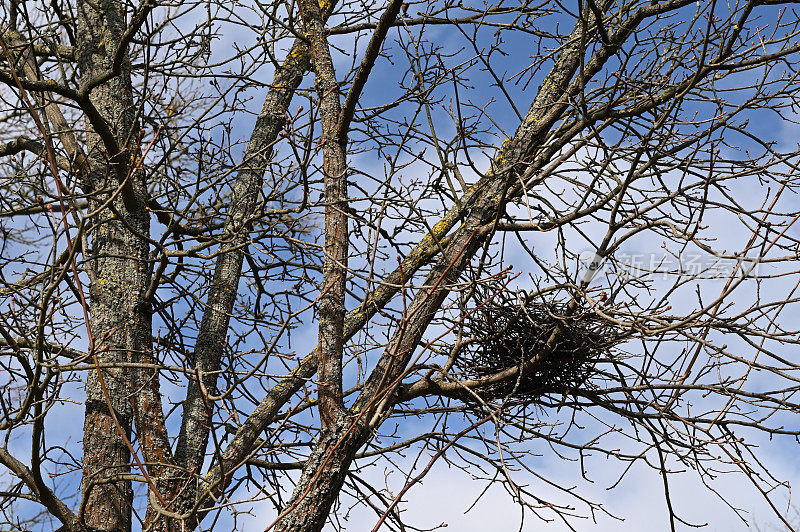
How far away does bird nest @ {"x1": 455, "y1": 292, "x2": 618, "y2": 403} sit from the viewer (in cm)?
430

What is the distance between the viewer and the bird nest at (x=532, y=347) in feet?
14.1

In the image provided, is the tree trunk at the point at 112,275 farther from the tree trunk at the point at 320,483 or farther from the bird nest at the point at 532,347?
the bird nest at the point at 532,347

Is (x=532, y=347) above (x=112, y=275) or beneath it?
beneath

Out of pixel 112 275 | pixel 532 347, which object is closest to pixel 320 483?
pixel 532 347

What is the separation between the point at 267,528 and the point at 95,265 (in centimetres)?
304

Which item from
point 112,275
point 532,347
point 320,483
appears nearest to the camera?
point 320,483

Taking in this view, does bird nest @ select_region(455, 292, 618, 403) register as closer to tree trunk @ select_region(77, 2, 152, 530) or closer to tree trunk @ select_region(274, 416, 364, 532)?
tree trunk @ select_region(274, 416, 364, 532)

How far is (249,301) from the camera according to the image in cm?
620

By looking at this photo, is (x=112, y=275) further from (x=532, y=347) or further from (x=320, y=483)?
(x=532, y=347)

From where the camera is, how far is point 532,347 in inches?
167

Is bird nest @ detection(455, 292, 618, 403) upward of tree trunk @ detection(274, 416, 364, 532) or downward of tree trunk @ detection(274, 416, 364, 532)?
upward

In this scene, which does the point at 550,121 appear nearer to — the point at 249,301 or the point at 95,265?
the point at 249,301

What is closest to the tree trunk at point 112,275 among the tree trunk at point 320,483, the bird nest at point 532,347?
the tree trunk at point 320,483

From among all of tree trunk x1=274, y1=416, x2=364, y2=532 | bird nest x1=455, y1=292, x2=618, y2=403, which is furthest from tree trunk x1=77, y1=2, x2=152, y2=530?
bird nest x1=455, y1=292, x2=618, y2=403
